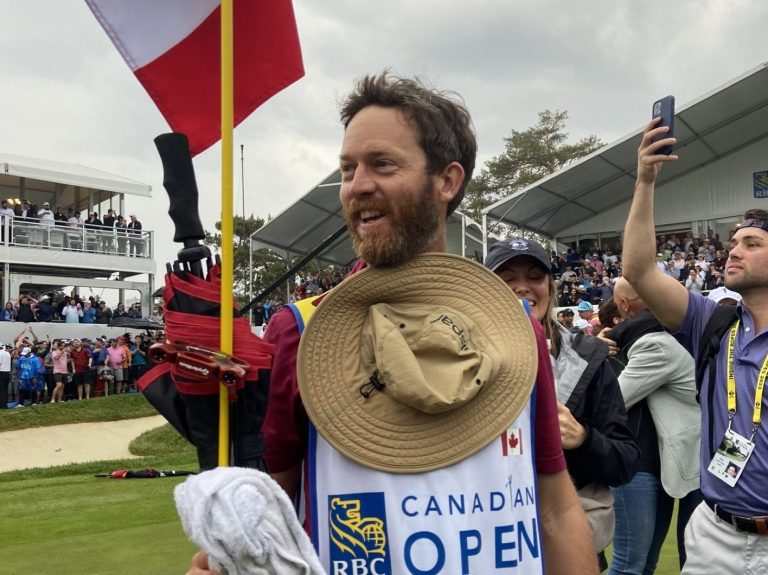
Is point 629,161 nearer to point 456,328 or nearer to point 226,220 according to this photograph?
point 456,328

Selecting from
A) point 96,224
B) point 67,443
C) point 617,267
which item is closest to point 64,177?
point 96,224

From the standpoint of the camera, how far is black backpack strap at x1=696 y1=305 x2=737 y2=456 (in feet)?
11.0

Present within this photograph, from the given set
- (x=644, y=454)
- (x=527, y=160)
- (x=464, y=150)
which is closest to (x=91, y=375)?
(x=644, y=454)

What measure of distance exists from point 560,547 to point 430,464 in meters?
0.43

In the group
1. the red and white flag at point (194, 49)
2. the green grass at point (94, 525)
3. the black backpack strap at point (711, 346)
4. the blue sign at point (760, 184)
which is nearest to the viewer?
the red and white flag at point (194, 49)

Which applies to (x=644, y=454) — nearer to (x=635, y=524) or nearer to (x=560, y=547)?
(x=635, y=524)

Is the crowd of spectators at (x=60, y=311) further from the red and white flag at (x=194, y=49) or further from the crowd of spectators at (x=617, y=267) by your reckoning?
the red and white flag at (x=194, y=49)

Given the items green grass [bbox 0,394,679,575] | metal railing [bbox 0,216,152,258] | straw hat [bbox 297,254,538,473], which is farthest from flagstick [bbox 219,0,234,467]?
metal railing [bbox 0,216,152,258]

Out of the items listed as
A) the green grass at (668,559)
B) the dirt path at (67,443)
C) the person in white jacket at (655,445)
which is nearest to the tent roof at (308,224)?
the dirt path at (67,443)

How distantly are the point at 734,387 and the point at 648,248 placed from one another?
27.7 inches

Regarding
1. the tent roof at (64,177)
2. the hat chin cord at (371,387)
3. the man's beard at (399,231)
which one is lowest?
the hat chin cord at (371,387)

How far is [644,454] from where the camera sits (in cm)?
417

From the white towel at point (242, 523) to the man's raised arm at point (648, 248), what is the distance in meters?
2.32

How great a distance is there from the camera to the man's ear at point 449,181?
179 centimetres
